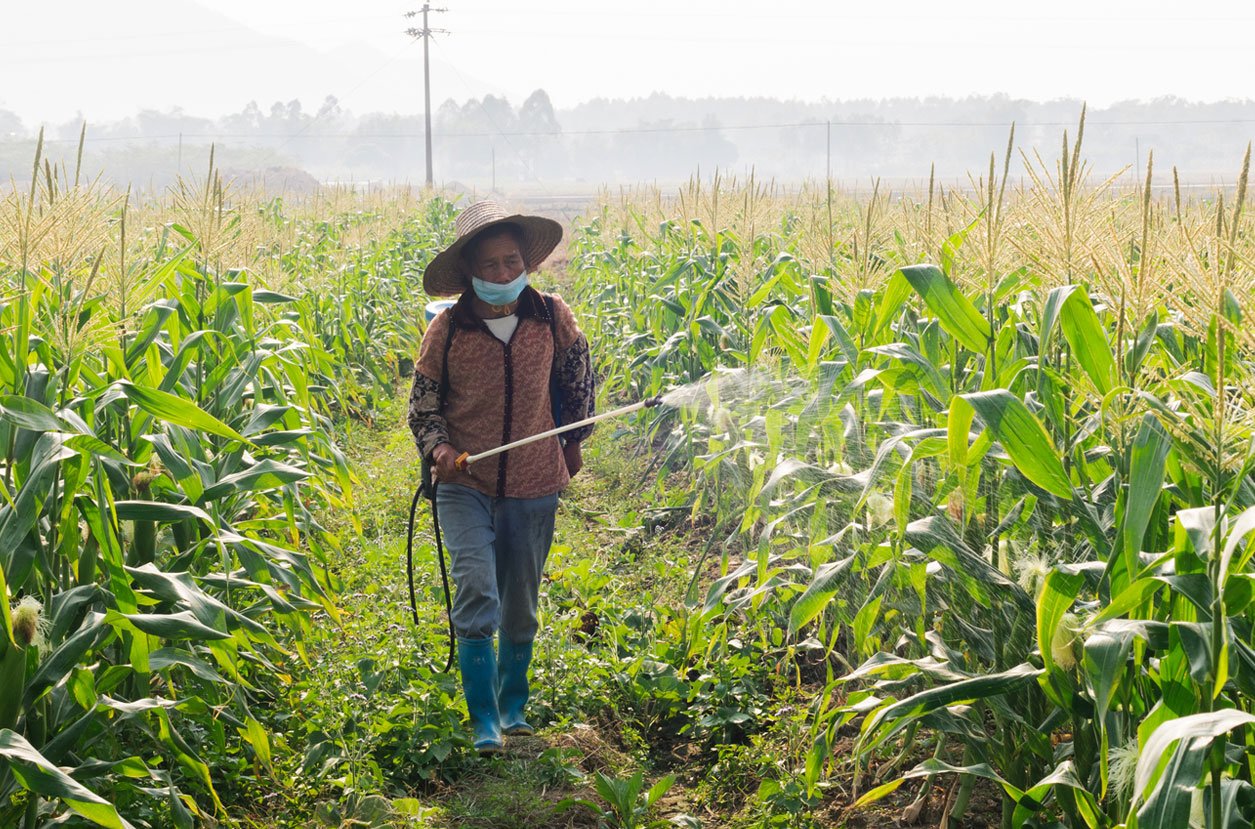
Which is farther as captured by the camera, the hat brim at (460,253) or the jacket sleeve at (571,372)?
the jacket sleeve at (571,372)

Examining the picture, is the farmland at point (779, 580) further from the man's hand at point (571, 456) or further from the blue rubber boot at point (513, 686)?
the man's hand at point (571, 456)

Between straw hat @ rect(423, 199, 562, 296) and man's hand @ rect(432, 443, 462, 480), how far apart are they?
1.98 feet

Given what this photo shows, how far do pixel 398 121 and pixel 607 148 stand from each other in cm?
3331

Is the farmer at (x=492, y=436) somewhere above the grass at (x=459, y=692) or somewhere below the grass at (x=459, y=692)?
above

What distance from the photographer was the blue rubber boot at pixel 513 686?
14.2ft

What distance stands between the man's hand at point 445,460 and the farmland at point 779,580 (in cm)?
47

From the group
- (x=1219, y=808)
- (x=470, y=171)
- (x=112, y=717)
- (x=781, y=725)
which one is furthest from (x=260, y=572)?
(x=470, y=171)

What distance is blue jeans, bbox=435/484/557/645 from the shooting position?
411 centimetres

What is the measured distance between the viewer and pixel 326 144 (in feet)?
571

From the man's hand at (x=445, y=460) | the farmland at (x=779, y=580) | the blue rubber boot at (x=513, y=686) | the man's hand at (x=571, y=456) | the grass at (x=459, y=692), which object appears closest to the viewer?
the farmland at (x=779, y=580)

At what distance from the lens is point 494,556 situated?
4254 mm

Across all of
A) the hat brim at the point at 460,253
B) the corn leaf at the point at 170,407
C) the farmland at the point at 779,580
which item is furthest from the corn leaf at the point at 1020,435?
the hat brim at the point at 460,253

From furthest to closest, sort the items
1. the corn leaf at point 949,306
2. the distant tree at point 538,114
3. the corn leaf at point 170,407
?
1. the distant tree at point 538,114
2. the corn leaf at point 949,306
3. the corn leaf at point 170,407

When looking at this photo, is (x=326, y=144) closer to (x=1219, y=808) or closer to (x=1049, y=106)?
(x=1049, y=106)
